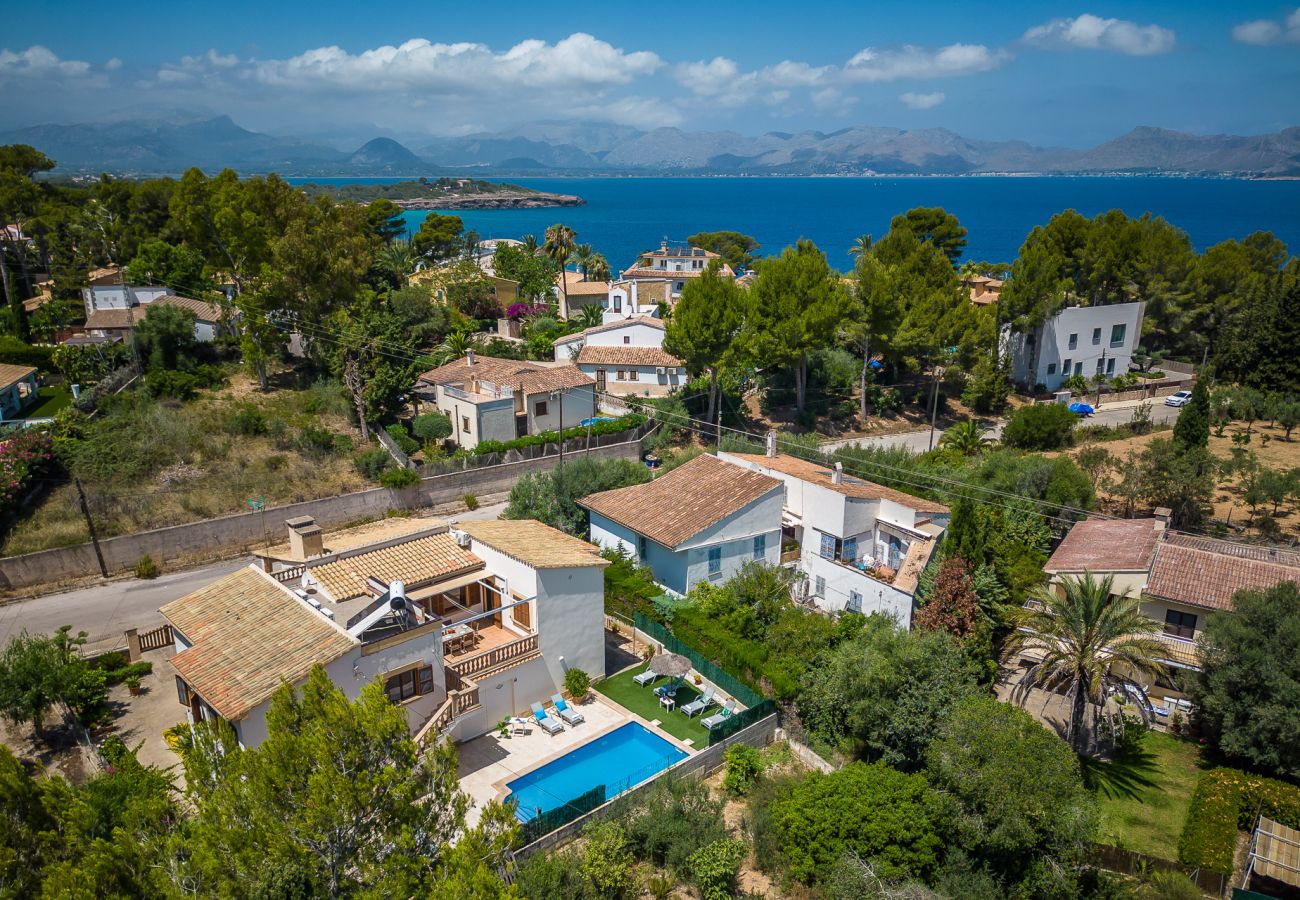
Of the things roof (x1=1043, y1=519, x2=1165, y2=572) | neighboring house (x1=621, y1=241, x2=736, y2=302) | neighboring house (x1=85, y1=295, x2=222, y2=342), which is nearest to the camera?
roof (x1=1043, y1=519, x2=1165, y2=572)

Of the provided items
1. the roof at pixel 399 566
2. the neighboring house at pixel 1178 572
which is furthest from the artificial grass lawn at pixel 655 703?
the neighboring house at pixel 1178 572

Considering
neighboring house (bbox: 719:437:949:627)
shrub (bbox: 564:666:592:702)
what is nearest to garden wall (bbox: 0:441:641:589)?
neighboring house (bbox: 719:437:949:627)

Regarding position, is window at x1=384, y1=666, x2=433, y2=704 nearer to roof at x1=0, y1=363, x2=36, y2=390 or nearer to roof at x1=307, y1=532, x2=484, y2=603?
roof at x1=307, y1=532, x2=484, y2=603

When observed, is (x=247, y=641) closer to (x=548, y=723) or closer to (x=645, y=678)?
(x=548, y=723)

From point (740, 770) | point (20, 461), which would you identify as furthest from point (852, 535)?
point (20, 461)

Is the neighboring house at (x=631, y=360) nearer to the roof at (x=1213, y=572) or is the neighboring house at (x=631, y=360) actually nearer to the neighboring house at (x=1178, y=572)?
the neighboring house at (x=1178, y=572)

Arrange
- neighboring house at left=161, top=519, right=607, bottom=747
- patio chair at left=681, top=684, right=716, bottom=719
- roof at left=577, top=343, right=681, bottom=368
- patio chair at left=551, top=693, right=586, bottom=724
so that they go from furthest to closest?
1. roof at left=577, top=343, right=681, bottom=368
2. patio chair at left=681, top=684, right=716, bottom=719
3. patio chair at left=551, top=693, right=586, bottom=724
4. neighboring house at left=161, top=519, right=607, bottom=747

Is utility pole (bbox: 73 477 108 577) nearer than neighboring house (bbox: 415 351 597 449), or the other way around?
utility pole (bbox: 73 477 108 577)
